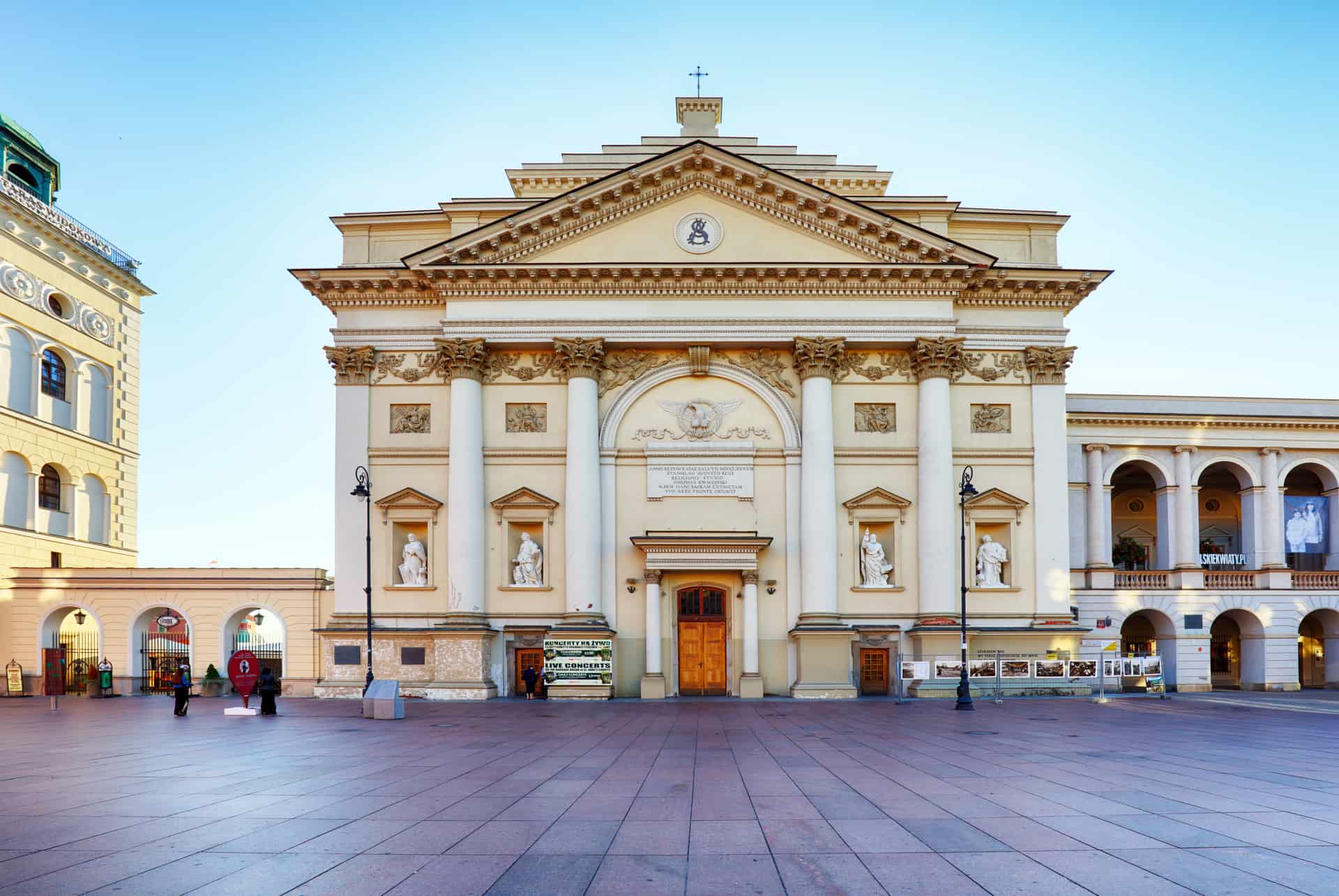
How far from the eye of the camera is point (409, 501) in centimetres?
3828

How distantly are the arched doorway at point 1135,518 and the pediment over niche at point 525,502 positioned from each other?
26.4m

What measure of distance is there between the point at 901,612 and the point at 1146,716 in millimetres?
10909

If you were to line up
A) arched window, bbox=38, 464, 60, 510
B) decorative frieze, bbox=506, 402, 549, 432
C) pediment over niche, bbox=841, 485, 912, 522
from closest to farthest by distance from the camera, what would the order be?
pediment over niche, bbox=841, 485, 912, 522
decorative frieze, bbox=506, 402, 549, 432
arched window, bbox=38, 464, 60, 510

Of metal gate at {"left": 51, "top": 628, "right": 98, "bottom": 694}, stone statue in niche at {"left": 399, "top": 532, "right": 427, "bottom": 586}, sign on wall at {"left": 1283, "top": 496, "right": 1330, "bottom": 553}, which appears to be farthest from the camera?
sign on wall at {"left": 1283, "top": 496, "right": 1330, "bottom": 553}

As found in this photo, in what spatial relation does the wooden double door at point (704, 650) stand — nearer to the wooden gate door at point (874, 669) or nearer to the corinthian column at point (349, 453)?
the wooden gate door at point (874, 669)

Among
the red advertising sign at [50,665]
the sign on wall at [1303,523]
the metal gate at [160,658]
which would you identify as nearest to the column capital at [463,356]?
the metal gate at [160,658]

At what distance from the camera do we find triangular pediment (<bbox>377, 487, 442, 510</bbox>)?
38.1 m

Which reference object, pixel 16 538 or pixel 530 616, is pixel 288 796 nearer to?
pixel 530 616

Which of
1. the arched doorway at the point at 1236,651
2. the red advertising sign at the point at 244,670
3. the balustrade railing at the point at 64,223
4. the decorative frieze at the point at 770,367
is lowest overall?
the arched doorway at the point at 1236,651

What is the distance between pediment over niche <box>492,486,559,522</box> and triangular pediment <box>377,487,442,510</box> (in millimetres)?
2256

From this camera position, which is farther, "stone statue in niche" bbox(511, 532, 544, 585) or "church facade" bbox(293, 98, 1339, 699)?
"stone statue in niche" bbox(511, 532, 544, 585)

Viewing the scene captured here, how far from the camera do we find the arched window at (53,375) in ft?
150

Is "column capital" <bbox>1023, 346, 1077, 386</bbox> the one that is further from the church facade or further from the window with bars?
the window with bars

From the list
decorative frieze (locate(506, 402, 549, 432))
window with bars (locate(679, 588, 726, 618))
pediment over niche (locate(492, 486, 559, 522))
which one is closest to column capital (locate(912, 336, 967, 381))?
window with bars (locate(679, 588, 726, 618))
